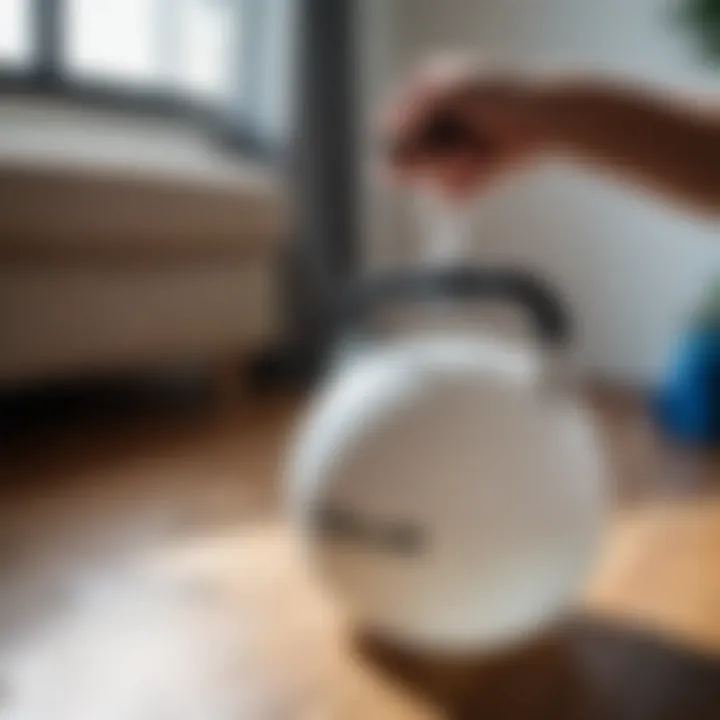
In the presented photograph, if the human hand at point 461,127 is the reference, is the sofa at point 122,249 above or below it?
below

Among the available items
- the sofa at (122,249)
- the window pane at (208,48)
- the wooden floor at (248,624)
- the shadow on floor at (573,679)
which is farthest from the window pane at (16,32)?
the shadow on floor at (573,679)

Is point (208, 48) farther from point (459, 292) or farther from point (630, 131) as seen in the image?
point (630, 131)

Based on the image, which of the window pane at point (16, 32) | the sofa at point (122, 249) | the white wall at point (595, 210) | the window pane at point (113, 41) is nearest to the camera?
the sofa at point (122, 249)

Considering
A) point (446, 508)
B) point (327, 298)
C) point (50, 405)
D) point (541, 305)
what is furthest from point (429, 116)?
point (327, 298)

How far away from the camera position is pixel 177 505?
4.12ft

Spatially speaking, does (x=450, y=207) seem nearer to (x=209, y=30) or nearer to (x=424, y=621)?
(x=424, y=621)

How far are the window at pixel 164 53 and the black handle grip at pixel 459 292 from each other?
408 millimetres

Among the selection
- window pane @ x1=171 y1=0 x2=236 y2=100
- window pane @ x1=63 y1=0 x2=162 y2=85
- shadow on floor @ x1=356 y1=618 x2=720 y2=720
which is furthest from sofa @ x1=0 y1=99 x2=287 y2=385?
shadow on floor @ x1=356 y1=618 x2=720 y2=720

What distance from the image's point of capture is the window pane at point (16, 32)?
2.22 m

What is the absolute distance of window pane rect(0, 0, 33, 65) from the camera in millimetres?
2221

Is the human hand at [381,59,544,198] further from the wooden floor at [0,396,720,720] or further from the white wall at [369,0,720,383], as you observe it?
the white wall at [369,0,720,383]

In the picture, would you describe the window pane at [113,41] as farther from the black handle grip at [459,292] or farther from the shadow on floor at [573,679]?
the shadow on floor at [573,679]

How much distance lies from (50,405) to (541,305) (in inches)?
36.8

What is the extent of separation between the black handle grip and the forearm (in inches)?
9.9
